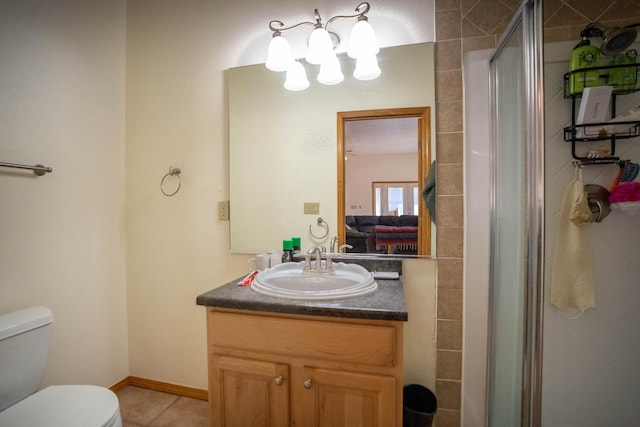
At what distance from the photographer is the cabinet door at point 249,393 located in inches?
37.4

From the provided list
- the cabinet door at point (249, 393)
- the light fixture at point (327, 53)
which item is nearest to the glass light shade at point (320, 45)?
the light fixture at point (327, 53)

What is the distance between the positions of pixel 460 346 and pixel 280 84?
5.25 feet

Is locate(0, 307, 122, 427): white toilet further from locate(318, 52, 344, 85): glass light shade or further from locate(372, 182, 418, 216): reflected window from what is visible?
locate(318, 52, 344, 85): glass light shade

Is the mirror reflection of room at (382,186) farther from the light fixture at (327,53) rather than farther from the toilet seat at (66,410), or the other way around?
the toilet seat at (66,410)

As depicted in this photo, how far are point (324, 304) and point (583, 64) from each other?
1.39 metres

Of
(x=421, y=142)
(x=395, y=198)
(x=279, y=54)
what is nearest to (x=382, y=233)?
(x=395, y=198)

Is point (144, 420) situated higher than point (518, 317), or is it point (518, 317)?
point (518, 317)

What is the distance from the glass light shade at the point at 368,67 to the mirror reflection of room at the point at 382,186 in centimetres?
21

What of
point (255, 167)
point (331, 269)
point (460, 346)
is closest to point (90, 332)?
point (255, 167)

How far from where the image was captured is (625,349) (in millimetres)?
1207

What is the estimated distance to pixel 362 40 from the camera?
129 centimetres

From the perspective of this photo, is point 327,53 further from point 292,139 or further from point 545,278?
point 545,278

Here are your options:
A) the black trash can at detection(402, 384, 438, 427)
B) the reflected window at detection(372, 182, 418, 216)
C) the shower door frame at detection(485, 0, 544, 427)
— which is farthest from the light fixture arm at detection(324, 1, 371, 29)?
the black trash can at detection(402, 384, 438, 427)

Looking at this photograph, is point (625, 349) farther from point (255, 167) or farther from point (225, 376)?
point (255, 167)
